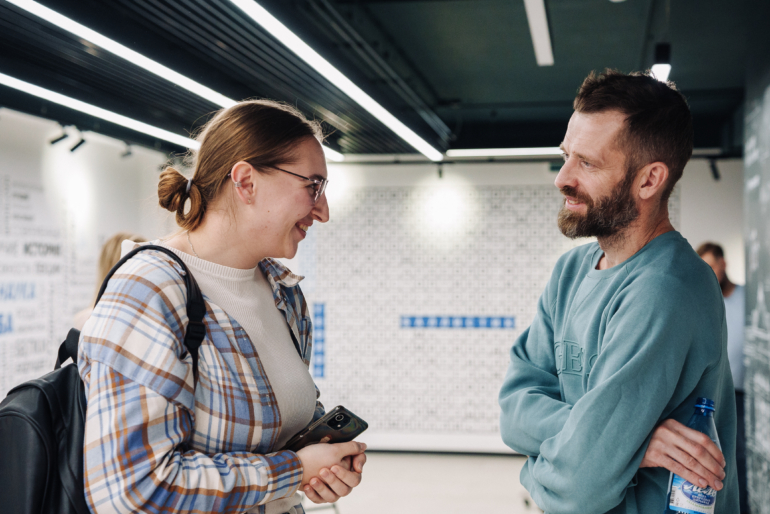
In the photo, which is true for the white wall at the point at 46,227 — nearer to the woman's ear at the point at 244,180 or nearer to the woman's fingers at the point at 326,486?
the woman's ear at the point at 244,180

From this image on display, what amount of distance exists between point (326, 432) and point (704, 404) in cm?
82

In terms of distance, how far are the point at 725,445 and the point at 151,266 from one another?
1307 mm

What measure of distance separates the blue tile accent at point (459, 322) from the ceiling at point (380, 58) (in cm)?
219

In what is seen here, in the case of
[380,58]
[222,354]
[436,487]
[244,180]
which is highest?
[380,58]

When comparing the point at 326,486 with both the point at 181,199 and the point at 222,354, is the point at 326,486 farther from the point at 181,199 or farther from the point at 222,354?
the point at 181,199

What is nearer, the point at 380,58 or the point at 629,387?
the point at 629,387

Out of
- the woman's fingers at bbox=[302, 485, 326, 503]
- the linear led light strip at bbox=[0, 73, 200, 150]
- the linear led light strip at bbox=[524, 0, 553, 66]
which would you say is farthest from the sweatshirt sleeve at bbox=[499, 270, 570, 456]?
the linear led light strip at bbox=[0, 73, 200, 150]

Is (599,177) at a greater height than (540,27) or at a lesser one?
lesser

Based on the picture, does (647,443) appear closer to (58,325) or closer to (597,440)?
(597,440)

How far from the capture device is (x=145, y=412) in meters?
1.07

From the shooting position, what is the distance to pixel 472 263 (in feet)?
25.1

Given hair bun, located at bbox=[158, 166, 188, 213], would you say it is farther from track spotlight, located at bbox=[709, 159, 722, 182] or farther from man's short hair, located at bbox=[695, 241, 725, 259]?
track spotlight, located at bbox=[709, 159, 722, 182]

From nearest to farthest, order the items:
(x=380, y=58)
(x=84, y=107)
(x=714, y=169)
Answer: (x=84, y=107) < (x=380, y=58) < (x=714, y=169)

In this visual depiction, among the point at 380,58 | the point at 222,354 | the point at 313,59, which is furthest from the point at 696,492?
the point at 380,58
